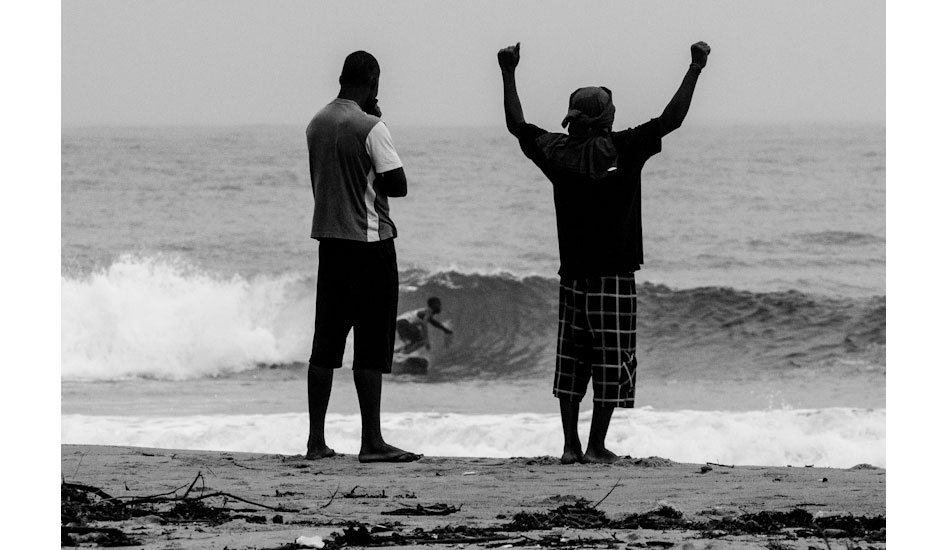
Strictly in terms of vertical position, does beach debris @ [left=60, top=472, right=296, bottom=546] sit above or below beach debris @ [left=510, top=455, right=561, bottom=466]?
above

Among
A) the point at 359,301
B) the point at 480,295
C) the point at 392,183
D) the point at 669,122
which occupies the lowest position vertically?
the point at 480,295

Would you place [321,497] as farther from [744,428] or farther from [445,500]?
[744,428]

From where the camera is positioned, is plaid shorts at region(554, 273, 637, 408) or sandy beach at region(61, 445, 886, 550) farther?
plaid shorts at region(554, 273, 637, 408)

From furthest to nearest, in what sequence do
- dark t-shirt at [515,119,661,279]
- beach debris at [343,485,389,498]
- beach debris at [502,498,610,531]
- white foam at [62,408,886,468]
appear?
→ white foam at [62,408,886,468], dark t-shirt at [515,119,661,279], beach debris at [343,485,389,498], beach debris at [502,498,610,531]

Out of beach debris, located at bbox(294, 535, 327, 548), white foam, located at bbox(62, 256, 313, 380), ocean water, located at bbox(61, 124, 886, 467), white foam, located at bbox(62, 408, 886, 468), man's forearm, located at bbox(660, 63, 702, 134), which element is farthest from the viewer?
white foam, located at bbox(62, 256, 313, 380)

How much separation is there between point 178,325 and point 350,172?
9460 mm

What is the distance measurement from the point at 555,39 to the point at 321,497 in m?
13.0

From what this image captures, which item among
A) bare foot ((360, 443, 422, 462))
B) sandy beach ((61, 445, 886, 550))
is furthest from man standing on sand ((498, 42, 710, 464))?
bare foot ((360, 443, 422, 462))

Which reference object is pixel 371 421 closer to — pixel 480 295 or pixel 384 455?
pixel 384 455

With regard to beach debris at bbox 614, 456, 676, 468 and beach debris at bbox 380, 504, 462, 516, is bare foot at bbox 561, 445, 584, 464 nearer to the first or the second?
beach debris at bbox 614, 456, 676, 468

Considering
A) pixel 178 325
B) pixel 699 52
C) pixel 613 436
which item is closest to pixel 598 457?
pixel 699 52

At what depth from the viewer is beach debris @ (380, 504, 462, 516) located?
2.99m

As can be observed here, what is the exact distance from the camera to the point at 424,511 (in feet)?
9.91

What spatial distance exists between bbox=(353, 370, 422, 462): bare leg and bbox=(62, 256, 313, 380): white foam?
27.0ft
